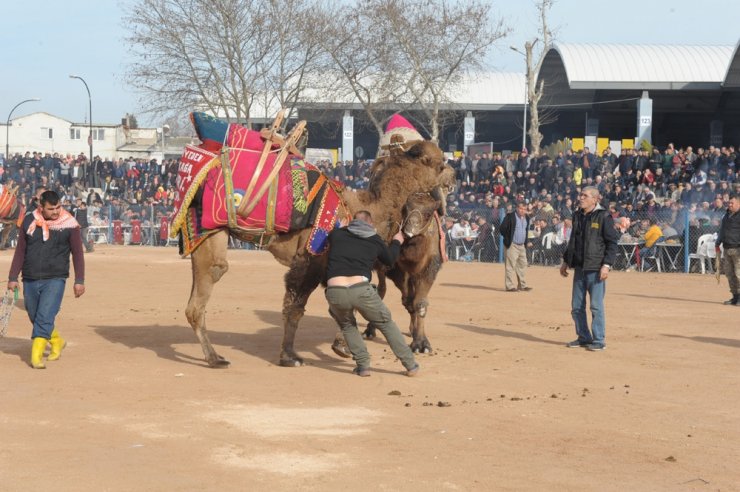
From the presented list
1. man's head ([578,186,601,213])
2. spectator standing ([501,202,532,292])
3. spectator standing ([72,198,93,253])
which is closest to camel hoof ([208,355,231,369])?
man's head ([578,186,601,213])

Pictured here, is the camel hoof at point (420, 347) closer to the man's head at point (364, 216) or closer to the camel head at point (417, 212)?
the camel head at point (417, 212)

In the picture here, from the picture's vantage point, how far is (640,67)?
156 ft

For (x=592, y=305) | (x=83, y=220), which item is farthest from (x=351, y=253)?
(x=83, y=220)

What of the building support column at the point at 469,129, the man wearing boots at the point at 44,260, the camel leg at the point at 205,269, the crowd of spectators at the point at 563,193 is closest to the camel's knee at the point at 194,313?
the camel leg at the point at 205,269

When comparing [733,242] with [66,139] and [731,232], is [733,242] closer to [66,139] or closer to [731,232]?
[731,232]

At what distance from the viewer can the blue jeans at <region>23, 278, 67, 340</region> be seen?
1049cm

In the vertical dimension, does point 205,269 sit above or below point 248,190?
below

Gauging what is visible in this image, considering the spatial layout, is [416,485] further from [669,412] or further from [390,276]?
[390,276]

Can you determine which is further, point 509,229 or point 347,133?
point 347,133

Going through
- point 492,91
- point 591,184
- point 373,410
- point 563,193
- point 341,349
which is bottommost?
point 373,410

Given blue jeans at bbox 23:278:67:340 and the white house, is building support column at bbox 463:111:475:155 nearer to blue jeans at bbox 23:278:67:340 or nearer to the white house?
blue jeans at bbox 23:278:67:340

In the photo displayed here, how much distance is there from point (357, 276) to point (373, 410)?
5.64 feet

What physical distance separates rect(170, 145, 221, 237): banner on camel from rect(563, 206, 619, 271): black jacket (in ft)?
15.3

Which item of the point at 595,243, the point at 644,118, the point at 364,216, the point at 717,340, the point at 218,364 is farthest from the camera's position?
the point at 644,118
